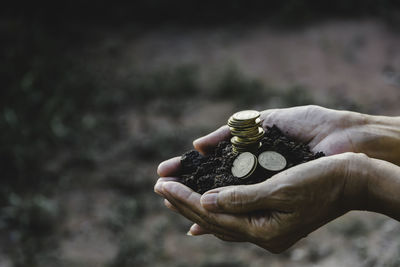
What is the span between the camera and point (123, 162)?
5.21m

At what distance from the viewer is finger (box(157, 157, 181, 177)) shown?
8.44 ft

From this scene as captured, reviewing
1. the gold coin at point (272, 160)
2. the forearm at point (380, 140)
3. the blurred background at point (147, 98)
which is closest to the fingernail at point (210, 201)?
the gold coin at point (272, 160)

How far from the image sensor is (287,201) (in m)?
2.02

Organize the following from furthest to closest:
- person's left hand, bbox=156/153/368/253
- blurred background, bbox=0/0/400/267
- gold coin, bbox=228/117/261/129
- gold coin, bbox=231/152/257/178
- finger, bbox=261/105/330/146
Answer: blurred background, bbox=0/0/400/267, finger, bbox=261/105/330/146, gold coin, bbox=228/117/261/129, gold coin, bbox=231/152/257/178, person's left hand, bbox=156/153/368/253

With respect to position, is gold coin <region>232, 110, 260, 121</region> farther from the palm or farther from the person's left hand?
the person's left hand

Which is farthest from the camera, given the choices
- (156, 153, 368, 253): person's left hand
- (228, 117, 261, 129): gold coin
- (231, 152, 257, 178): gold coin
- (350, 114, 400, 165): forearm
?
(350, 114, 400, 165): forearm

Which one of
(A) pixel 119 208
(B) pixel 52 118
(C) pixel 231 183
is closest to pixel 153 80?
(B) pixel 52 118

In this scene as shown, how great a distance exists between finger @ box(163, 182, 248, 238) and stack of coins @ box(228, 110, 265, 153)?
44cm

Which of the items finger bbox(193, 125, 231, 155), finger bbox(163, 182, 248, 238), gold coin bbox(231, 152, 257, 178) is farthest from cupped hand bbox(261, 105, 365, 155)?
finger bbox(163, 182, 248, 238)

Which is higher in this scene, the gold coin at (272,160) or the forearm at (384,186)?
the gold coin at (272,160)

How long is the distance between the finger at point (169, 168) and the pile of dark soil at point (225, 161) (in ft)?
0.12

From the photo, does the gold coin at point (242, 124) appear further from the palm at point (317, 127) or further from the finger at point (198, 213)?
the finger at point (198, 213)

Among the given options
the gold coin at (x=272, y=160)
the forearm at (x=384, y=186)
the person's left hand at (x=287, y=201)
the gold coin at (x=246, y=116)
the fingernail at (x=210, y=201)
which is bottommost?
the forearm at (x=384, y=186)

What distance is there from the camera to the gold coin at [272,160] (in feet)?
7.66
